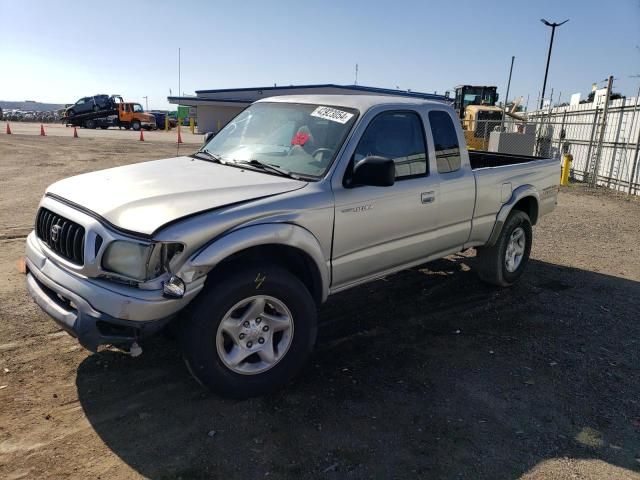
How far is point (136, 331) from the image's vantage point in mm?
2855

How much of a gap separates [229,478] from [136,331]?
950 millimetres

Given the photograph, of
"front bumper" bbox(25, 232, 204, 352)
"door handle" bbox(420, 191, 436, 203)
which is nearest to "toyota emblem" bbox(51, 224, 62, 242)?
"front bumper" bbox(25, 232, 204, 352)

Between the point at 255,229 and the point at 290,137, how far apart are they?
120 centimetres

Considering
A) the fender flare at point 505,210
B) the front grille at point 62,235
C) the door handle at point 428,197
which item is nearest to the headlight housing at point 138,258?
the front grille at point 62,235

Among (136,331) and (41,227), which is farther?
(41,227)

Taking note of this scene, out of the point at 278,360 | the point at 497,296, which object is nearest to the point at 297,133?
the point at 278,360

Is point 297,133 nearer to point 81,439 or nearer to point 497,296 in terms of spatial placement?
point 81,439

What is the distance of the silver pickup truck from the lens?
287cm

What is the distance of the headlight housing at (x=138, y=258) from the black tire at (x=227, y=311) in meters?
0.32

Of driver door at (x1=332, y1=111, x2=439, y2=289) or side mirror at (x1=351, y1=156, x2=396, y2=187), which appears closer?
side mirror at (x1=351, y1=156, x2=396, y2=187)

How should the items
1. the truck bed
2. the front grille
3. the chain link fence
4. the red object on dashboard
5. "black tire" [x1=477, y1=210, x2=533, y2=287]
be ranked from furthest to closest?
the chain link fence, the truck bed, "black tire" [x1=477, y1=210, x2=533, y2=287], the red object on dashboard, the front grille

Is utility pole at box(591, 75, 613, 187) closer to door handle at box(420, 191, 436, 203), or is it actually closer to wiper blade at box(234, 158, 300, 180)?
door handle at box(420, 191, 436, 203)

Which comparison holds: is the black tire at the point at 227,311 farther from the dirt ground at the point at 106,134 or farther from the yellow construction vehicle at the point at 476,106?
the dirt ground at the point at 106,134

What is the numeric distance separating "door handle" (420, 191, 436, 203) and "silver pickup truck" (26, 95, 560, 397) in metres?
0.02
